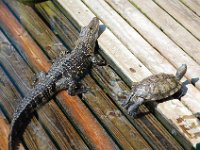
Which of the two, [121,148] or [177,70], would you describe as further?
[177,70]

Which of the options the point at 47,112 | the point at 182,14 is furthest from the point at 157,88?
the point at 182,14

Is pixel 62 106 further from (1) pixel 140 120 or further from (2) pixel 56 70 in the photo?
(1) pixel 140 120

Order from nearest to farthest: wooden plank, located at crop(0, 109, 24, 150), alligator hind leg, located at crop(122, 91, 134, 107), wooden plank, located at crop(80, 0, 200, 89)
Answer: wooden plank, located at crop(0, 109, 24, 150) → alligator hind leg, located at crop(122, 91, 134, 107) → wooden plank, located at crop(80, 0, 200, 89)

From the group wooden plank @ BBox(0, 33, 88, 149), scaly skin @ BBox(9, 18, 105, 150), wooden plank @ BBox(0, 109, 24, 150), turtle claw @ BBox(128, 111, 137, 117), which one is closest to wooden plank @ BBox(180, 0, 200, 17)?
scaly skin @ BBox(9, 18, 105, 150)

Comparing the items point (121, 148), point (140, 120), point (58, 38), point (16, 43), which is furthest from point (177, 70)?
point (16, 43)

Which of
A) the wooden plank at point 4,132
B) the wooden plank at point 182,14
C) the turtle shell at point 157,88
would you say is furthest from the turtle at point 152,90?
the wooden plank at point 4,132

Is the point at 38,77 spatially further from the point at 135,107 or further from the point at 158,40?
the point at 158,40

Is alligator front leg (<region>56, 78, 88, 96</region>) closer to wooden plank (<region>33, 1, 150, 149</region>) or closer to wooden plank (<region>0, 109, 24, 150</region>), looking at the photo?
wooden plank (<region>33, 1, 150, 149</region>)
